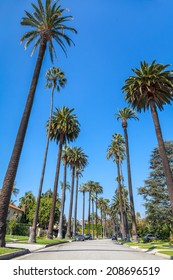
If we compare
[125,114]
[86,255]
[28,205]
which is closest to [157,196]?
[125,114]

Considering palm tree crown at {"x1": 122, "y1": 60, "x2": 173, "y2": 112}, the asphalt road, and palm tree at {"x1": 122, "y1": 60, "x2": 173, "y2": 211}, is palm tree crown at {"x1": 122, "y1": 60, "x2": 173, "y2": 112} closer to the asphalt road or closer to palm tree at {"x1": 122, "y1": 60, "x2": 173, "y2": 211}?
palm tree at {"x1": 122, "y1": 60, "x2": 173, "y2": 211}

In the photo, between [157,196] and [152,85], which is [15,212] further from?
[152,85]

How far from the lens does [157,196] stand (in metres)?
44.8

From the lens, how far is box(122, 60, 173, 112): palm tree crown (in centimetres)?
2347

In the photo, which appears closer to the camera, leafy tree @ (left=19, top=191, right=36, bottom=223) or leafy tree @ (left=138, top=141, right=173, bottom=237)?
leafy tree @ (left=138, top=141, right=173, bottom=237)

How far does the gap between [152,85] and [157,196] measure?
26.9 meters

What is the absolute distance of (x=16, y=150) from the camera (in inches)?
695

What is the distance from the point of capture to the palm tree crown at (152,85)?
2347 cm

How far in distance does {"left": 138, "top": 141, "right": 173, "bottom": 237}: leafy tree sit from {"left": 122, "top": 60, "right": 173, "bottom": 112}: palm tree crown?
2229 centimetres

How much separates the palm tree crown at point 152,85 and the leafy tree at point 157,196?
22.3 metres

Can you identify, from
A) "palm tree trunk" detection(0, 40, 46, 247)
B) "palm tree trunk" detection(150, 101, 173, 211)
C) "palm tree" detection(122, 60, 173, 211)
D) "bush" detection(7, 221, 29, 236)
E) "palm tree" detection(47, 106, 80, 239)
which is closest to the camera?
"palm tree trunk" detection(0, 40, 46, 247)

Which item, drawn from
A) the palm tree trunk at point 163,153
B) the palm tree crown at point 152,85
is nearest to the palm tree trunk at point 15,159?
the palm tree crown at point 152,85

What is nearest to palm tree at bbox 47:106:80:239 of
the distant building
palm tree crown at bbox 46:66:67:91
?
palm tree crown at bbox 46:66:67:91

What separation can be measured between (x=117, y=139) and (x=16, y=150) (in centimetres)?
4245
